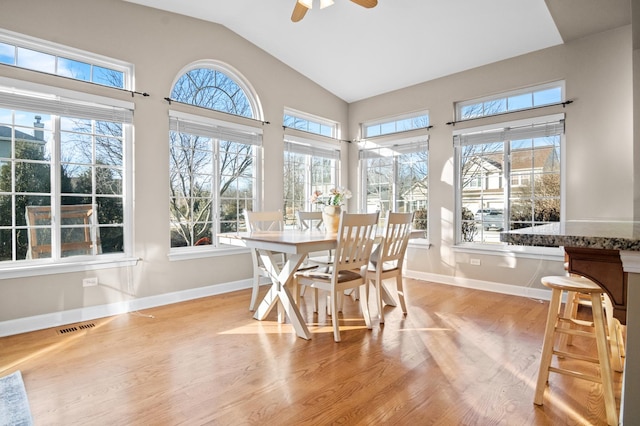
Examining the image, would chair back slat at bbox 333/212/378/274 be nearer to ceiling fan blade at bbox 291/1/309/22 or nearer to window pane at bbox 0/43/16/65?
ceiling fan blade at bbox 291/1/309/22

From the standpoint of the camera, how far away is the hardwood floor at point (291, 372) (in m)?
1.75

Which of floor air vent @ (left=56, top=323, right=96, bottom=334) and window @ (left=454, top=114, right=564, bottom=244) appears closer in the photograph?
floor air vent @ (left=56, top=323, right=96, bottom=334)

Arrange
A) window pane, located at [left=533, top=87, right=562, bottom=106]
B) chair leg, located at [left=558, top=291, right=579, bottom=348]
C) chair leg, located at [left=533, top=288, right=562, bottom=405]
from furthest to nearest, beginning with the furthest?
1. window pane, located at [left=533, top=87, right=562, bottom=106]
2. chair leg, located at [left=558, top=291, right=579, bottom=348]
3. chair leg, located at [left=533, top=288, right=562, bottom=405]

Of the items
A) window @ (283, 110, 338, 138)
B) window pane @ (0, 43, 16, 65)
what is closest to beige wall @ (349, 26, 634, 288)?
window @ (283, 110, 338, 138)

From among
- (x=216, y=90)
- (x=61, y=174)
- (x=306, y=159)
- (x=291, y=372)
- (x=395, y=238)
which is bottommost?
(x=291, y=372)

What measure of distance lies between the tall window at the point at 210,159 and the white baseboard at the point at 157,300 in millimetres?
578

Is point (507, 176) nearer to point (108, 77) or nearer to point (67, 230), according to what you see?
point (108, 77)

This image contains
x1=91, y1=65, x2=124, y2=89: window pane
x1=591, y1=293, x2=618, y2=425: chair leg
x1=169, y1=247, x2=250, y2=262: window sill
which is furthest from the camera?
x1=169, y1=247, x2=250, y2=262: window sill

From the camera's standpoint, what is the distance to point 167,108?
3762 millimetres

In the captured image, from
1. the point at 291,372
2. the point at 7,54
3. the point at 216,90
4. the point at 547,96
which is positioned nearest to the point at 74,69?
the point at 7,54

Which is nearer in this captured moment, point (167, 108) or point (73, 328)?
point (73, 328)

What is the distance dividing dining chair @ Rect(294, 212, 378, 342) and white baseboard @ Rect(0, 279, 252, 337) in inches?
57.5

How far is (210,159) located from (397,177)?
2791 millimetres

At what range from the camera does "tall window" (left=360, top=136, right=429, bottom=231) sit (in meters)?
5.10
